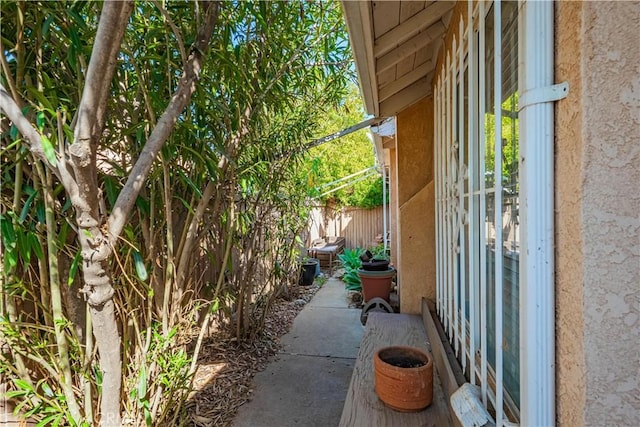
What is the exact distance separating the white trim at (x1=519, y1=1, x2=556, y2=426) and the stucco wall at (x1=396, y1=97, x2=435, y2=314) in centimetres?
233

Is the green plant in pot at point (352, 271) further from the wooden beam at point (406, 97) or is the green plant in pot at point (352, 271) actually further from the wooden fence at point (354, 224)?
the wooden fence at point (354, 224)

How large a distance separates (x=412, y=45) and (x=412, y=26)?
29cm

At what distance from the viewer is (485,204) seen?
157 cm

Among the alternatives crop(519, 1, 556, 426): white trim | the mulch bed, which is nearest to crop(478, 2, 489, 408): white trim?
crop(519, 1, 556, 426): white trim

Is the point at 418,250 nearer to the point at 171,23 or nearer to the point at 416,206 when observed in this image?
the point at 416,206

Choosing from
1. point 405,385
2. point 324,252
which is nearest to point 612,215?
point 405,385

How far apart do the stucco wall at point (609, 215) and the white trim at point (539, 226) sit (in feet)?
0.43

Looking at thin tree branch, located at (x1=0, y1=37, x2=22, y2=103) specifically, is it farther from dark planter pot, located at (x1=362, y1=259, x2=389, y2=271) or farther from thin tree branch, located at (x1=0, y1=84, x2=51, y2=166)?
dark planter pot, located at (x1=362, y1=259, x2=389, y2=271)

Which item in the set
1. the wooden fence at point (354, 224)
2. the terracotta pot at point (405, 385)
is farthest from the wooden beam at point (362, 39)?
the wooden fence at point (354, 224)

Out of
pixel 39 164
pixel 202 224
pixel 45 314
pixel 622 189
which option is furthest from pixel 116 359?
pixel 622 189

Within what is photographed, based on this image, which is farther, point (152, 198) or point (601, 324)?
point (152, 198)

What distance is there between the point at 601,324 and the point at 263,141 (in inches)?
116

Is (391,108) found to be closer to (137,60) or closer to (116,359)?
(137,60)

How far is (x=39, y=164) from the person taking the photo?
1650 mm
